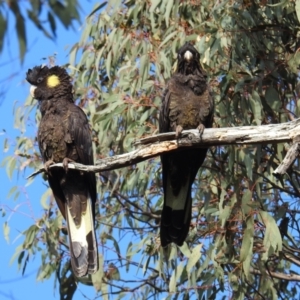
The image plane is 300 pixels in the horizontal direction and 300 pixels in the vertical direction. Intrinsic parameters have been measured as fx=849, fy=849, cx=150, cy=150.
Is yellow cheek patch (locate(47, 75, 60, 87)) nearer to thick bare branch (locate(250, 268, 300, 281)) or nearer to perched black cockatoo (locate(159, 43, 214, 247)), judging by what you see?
perched black cockatoo (locate(159, 43, 214, 247))

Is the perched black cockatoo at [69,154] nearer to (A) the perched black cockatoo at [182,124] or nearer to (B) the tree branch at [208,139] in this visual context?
(A) the perched black cockatoo at [182,124]

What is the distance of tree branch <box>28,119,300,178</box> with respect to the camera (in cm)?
406

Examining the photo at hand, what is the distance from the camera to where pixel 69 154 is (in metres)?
5.15

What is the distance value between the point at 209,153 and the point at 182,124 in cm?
99

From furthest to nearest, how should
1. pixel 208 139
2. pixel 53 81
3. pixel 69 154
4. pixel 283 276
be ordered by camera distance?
pixel 283 276, pixel 53 81, pixel 69 154, pixel 208 139

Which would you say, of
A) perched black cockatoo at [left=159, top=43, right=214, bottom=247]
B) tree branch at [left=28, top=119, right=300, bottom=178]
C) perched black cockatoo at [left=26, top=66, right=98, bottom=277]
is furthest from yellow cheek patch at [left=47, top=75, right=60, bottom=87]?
tree branch at [left=28, top=119, right=300, bottom=178]

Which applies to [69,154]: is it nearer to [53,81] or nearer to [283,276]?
[53,81]

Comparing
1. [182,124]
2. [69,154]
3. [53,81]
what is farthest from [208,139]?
[53,81]

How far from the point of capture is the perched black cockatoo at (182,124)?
4863mm

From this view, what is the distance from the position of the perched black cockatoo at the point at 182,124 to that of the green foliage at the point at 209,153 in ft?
0.94

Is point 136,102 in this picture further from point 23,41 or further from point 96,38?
point 23,41

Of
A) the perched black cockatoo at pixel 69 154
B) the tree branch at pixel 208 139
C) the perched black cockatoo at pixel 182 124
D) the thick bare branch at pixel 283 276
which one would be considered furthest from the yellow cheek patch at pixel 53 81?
the thick bare branch at pixel 283 276

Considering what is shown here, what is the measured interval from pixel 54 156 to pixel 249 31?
56.7 inches

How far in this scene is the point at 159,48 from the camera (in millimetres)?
5879
